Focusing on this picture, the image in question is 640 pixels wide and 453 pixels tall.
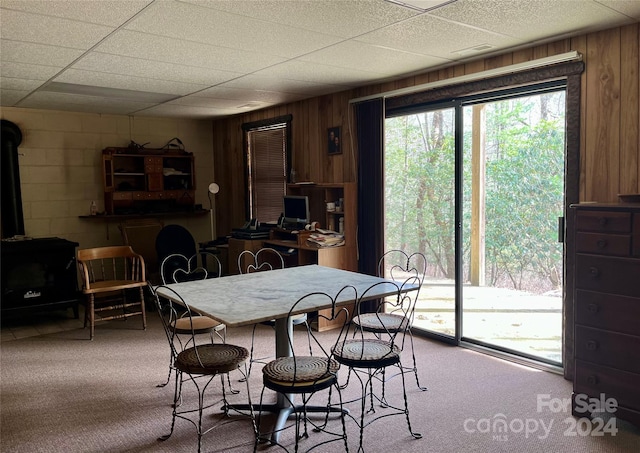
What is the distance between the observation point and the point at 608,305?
2.92m

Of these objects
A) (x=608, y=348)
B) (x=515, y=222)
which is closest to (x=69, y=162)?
(x=515, y=222)

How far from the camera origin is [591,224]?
9.73 feet

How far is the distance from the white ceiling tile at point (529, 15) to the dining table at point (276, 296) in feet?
5.12

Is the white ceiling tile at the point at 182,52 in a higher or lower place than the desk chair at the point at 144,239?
higher

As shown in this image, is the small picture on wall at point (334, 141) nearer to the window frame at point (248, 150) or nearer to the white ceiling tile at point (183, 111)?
the window frame at point (248, 150)

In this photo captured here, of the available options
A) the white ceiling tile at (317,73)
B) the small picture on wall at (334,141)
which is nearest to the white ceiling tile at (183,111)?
the small picture on wall at (334,141)

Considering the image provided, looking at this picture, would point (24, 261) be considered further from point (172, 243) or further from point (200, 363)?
point (200, 363)

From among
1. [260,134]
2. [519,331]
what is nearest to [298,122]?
[260,134]

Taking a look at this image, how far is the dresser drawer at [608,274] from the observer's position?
281cm

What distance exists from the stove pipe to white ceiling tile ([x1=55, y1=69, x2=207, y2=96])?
1.71 meters

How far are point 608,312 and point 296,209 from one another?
128 inches

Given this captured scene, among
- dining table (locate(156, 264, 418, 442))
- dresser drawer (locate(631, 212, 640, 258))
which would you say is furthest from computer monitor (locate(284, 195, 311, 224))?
dresser drawer (locate(631, 212, 640, 258))

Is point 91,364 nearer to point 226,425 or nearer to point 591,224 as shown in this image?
point 226,425

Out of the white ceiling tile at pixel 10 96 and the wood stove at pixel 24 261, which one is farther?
the wood stove at pixel 24 261
